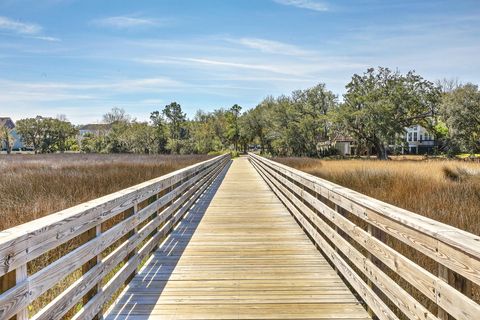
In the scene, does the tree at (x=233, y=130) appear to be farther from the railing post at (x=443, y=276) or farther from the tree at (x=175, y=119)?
the railing post at (x=443, y=276)

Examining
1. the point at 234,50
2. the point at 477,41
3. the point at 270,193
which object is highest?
the point at 477,41

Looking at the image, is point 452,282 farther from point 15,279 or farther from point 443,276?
point 15,279

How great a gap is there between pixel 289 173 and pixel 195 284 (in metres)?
4.04

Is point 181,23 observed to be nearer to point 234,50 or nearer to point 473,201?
point 234,50

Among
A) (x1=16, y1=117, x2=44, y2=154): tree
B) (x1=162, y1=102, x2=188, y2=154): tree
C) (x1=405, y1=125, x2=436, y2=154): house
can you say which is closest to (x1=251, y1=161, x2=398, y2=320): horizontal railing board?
(x1=405, y1=125, x2=436, y2=154): house

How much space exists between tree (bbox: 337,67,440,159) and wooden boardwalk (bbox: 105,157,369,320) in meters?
28.3

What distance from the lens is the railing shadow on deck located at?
129 inches

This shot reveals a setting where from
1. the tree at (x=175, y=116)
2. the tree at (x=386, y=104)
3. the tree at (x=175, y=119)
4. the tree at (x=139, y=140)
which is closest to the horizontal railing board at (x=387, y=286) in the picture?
the tree at (x=386, y=104)

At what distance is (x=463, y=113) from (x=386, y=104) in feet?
19.8

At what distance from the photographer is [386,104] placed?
3188 centimetres

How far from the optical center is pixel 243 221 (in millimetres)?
7184

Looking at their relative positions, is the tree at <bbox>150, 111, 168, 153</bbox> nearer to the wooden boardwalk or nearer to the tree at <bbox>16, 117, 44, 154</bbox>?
the tree at <bbox>16, 117, 44, 154</bbox>

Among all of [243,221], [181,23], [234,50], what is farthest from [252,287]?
[234,50]

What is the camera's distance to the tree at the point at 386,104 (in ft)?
105
